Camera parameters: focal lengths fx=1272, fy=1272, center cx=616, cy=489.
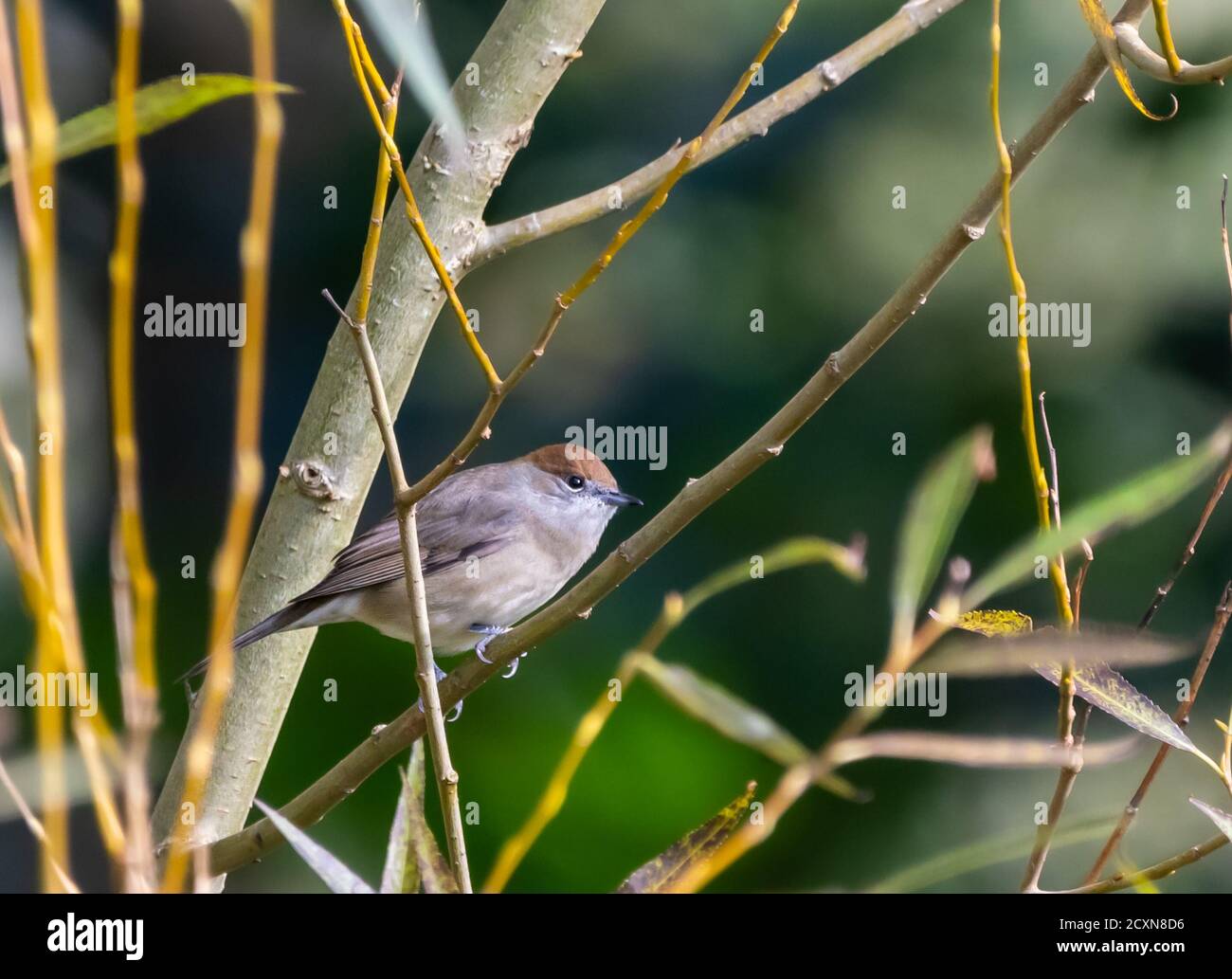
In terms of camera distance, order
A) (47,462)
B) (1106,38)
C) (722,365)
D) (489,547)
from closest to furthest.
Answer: (47,462)
(1106,38)
(489,547)
(722,365)

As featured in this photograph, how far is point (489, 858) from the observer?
295 cm

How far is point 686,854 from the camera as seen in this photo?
0.93 m

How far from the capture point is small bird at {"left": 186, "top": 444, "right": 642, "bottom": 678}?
9.32 ft

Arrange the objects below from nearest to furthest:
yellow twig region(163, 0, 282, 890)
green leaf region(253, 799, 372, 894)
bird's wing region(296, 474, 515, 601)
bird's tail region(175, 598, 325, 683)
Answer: yellow twig region(163, 0, 282, 890)
green leaf region(253, 799, 372, 894)
bird's tail region(175, 598, 325, 683)
bird's wing region(296, 474, 515, 601)

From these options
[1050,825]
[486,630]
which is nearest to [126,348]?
[1050,825]

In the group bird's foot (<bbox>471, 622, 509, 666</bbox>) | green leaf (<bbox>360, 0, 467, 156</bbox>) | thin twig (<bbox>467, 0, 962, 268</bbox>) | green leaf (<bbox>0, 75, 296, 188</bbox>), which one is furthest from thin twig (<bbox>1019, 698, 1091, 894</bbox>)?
bird's foot (<bbox>471, 622, 509, 666</bbox>)

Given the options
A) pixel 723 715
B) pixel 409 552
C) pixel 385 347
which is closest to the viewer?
pixel 723 715

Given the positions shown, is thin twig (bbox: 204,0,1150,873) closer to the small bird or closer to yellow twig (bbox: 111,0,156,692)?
yellow twig (bbox: 111,0,156,692)

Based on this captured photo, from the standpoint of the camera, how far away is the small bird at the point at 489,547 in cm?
284

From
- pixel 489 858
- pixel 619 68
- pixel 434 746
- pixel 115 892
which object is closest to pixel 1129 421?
pixel 619 68

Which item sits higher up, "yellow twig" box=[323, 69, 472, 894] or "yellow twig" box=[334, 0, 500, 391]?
"yellow twig" box=[334, 0, 500, 391]

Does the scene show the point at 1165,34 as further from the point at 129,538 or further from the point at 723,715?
the point at 129,538

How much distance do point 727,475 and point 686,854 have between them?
44 centimetres

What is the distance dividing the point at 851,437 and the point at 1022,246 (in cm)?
70
